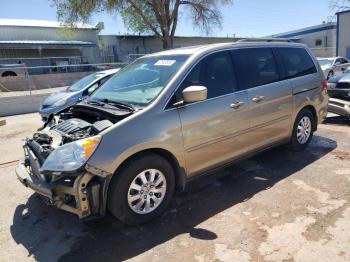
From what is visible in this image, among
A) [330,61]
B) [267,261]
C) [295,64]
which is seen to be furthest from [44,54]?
[267,261]

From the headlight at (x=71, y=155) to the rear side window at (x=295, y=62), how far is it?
10.8ft

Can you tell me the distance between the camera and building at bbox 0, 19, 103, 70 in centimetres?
2698

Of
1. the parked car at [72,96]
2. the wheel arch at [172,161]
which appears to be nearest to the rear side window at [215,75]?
the wheel arch at [172,161]

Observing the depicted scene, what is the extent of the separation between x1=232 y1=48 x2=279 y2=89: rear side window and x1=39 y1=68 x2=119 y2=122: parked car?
554cm

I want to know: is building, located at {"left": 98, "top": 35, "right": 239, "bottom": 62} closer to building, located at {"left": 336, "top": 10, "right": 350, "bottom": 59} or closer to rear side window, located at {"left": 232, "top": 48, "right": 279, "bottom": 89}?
building, located at {"left": 336, "top": 10, "right": 350, "bottom": 59}

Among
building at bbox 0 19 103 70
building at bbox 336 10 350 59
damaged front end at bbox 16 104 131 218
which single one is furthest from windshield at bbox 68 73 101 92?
building at bbox 336 10 350 59

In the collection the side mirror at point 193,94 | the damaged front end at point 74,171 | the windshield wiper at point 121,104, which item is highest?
the side mirror at point 193,94

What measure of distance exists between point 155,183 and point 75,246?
1.00m

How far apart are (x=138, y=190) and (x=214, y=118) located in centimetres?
126

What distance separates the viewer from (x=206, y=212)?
3.76 metres

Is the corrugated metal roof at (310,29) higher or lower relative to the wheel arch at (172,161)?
higher

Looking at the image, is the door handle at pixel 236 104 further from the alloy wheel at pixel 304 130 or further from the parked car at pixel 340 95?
the parked car at pixel 340 95

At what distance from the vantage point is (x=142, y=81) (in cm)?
411

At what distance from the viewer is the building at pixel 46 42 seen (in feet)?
88.5
